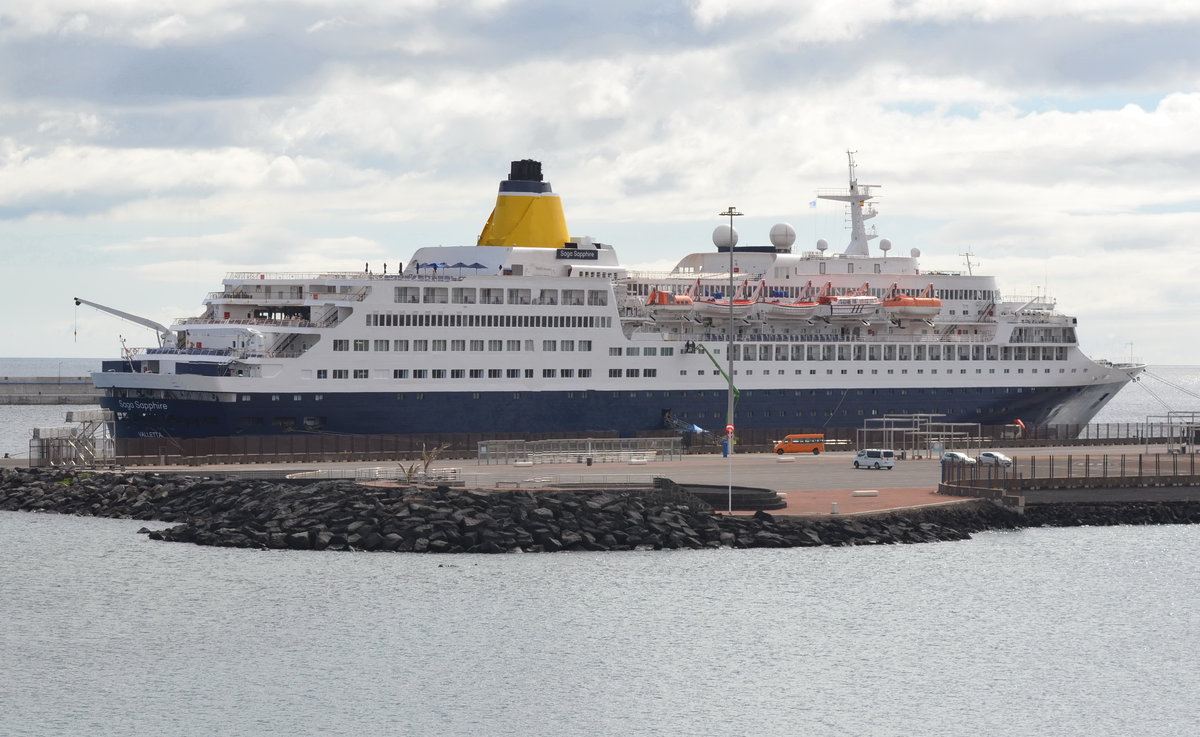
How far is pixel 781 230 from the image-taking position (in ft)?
308

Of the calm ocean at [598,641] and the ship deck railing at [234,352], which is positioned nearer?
the calm ocean at [598,641]

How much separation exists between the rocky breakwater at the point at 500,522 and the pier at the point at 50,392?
A: 125 meters

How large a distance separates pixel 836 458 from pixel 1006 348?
70.8 feet

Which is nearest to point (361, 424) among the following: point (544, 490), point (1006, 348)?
point (544, 490)

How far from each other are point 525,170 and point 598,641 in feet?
154

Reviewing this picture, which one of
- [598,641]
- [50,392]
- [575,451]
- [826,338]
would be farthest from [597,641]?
[50,392]

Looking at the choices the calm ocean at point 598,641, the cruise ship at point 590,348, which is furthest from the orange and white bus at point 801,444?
the calm ocean at point 598,641

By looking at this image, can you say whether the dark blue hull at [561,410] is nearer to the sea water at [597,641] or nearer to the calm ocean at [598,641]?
the sea water at [597,641]

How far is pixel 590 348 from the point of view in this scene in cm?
8181

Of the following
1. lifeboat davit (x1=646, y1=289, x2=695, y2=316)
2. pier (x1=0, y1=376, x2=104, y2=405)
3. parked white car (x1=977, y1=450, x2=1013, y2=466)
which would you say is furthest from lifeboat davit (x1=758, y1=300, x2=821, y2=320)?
pier (x1=0, y1=376, x2=104, y2=405)

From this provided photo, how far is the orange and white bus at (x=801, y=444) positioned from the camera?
78.8 metres

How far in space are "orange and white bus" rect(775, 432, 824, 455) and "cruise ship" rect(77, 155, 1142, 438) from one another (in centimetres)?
466

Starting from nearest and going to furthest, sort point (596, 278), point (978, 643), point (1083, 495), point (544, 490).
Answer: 1. point (978, 643)
2. point (544, 490)
3. point (1083, 495)
4. point (596, 278)

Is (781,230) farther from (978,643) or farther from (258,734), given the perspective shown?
(258,734)
